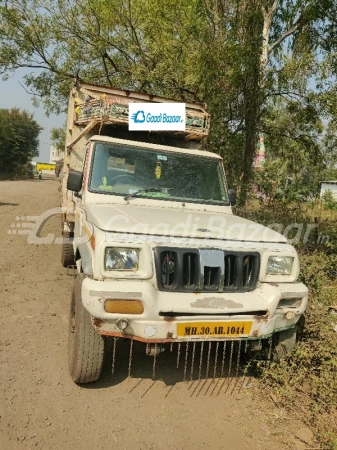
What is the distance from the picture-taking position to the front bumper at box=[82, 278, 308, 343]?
117 inches

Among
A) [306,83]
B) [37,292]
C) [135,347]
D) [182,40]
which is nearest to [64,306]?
[37,292]

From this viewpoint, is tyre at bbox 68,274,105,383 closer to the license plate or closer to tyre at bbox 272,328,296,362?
the license plate

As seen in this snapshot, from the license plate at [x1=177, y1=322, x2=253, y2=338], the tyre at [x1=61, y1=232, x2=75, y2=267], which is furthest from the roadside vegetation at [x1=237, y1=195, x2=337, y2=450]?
the tyre at [x1=61, y1=232, x2=75, y2=267]

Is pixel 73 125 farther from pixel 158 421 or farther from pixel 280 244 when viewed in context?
pixel 158 421

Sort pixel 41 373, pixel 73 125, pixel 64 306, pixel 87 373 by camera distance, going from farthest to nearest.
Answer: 1. pixel 73 125
2. pixel 64 306
3. pixel 41 373
4. pixel 87 373

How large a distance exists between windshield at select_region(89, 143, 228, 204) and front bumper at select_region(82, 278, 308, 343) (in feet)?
5.20

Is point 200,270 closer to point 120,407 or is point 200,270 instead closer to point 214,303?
point 214,303

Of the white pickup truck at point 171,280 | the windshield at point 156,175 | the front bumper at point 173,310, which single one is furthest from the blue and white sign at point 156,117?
the front bumper at point 173,310

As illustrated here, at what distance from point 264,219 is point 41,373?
5893 mm

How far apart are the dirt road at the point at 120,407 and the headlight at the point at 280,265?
1.11 metres

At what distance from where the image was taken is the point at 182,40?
8906mm

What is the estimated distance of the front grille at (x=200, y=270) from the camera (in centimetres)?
313

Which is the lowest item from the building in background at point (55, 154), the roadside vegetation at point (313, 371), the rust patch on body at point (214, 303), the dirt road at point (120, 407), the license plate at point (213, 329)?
the dirt road at point (120, 407)

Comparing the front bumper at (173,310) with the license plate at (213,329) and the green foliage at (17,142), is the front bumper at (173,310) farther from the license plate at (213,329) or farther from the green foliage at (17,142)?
the green foliage at (17,142)
